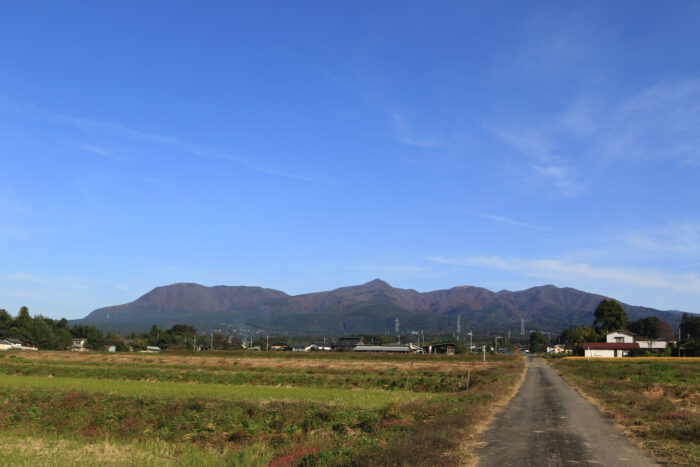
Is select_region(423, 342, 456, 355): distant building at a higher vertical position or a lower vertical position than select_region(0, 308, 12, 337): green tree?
lower

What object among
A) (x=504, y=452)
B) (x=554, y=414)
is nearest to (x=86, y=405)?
(x=504, y=452)

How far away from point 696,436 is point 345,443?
13164mm

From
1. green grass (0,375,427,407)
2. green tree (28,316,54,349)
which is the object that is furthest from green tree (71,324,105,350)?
green grass (0,375,427,407)

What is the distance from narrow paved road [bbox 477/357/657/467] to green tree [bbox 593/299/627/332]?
149756mm

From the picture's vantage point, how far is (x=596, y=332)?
171 m

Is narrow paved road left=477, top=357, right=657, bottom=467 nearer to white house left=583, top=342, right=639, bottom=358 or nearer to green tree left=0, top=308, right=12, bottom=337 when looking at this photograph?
white house left=583, top=342, right=639, bottom=358

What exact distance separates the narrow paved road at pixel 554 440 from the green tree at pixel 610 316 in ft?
491

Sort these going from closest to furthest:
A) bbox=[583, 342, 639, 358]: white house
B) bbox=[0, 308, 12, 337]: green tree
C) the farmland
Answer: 1. the farmland
2. bbox=[583, 342, 639, 358]: white house
3. bbox=[0, 308, 12, 337]: green tree

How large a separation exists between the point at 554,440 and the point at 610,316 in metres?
164

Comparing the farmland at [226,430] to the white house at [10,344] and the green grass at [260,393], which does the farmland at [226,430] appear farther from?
the white house at [10,344]

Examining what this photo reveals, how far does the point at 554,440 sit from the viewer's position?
19297 mm

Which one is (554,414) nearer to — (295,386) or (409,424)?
(409,424)

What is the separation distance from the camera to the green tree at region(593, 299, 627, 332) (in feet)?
533

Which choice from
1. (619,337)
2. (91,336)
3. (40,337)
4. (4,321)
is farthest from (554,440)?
(91,336)
